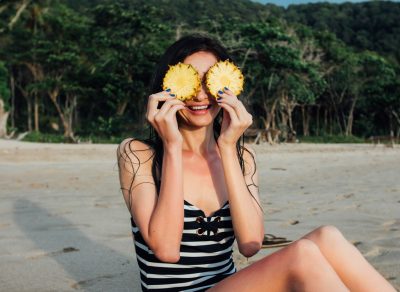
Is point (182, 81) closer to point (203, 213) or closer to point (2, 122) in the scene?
point (203, 213)

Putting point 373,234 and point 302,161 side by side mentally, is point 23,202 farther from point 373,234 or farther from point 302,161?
point 302,161

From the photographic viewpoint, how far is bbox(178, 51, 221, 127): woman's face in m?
2.31

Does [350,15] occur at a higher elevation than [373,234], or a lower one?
higher

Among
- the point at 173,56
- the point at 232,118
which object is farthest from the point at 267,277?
the point at 173,56

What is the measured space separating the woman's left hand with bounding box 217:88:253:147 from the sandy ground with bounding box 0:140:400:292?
4.74 feet

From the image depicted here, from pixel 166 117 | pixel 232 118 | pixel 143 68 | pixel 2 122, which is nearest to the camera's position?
pixel 166 117

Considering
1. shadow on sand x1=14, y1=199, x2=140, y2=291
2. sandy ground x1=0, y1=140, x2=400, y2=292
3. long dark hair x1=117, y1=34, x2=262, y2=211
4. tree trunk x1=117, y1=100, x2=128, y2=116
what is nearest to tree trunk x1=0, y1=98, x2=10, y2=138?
tree trunk x1=117, y1=100, x2=128, y2=116

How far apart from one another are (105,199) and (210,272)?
4.91 meters

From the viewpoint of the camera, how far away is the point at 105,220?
5.34 metres

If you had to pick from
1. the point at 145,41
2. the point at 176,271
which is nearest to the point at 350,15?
the point at 145,41

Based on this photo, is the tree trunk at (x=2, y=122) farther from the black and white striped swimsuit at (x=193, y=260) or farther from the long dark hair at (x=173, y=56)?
the black and white striped swimsuit at (x=193, y=260)

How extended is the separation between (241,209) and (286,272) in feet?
1.21

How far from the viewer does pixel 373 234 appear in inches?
175

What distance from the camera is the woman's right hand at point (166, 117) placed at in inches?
84.1
